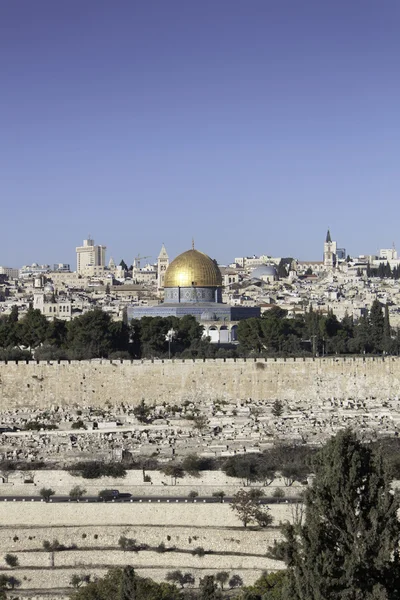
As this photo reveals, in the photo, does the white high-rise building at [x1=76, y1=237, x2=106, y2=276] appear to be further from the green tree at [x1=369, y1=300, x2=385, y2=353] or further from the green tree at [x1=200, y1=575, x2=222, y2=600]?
the green tree at [x1=200, y1=575, x2=222, y2=600]

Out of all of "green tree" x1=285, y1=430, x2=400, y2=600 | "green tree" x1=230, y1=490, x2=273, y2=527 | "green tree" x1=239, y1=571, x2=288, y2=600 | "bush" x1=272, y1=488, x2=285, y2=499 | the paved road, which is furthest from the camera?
"bush" x1=272, y1=488, x2=285, y2=499

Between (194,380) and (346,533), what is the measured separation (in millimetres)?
19549

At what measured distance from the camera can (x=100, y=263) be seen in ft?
491

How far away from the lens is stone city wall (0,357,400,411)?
3278cm

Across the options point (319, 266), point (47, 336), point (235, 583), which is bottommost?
point (235, 583)

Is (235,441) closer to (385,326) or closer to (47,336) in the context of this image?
(47,336)

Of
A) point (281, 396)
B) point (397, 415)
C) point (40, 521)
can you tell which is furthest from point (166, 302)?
point (40, 521)

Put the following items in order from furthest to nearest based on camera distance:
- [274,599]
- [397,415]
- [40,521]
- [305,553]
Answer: [397,415], [40,521], [274,599], [305,553]

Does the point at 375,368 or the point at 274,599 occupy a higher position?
the point at 375,368

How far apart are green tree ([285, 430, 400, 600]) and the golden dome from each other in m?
35.9

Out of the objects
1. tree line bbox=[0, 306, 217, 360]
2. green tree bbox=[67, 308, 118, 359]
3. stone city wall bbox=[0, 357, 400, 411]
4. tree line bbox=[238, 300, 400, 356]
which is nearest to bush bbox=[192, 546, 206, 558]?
stone city wall bbox=[0, 357, 400, 411]

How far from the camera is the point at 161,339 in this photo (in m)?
39.8

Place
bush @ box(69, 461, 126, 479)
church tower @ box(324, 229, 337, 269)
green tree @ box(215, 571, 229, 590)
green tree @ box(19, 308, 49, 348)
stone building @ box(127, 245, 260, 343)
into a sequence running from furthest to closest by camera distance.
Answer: church tower @ box(324, 229, 337, 269) → stone building @ box(127, 245, 260, 343) → green tree @ box(19, 308, 49, 348) → bush @ box(69, 461, 126, 479) → green tree @ box(215, 571, 229, 590)

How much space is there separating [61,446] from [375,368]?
10833 mm
